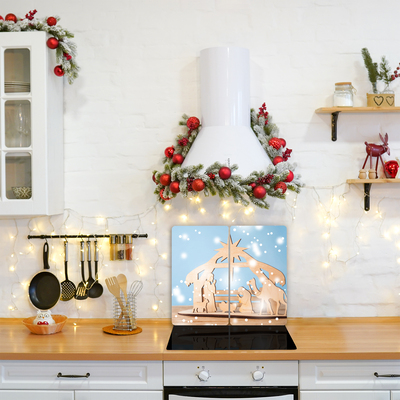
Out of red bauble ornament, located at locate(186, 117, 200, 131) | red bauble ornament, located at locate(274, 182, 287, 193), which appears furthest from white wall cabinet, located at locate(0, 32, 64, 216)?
red bauble ornament, located at locate(274, 182, 287, 193)

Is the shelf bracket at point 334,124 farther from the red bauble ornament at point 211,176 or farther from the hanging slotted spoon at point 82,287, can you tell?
the hanging slotted spoon at point 82,287

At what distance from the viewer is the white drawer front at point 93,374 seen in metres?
1.90

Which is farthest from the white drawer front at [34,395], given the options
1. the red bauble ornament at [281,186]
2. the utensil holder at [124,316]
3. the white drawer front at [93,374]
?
the red bauble ornament at [281,186]

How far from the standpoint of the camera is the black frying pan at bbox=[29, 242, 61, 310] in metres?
2.36

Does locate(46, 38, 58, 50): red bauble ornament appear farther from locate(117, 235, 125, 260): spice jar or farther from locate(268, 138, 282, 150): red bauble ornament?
locate(268, 138, 282, 150): red bauble ornament

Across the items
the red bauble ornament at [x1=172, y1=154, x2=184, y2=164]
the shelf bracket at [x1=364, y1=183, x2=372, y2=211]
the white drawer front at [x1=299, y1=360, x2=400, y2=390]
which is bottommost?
the white drawer front at [x1=299, y1=360, x2=400, y2=390]

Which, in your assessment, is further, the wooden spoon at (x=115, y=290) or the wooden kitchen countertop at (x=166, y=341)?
the wooden spoon at (x=115, y=290)

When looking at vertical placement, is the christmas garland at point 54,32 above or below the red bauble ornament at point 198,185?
above

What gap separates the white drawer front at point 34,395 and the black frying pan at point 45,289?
51 cm

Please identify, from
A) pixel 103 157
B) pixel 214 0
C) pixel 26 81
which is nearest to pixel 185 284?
pixel 103 157

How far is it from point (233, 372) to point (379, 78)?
160cm

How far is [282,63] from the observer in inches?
92.0

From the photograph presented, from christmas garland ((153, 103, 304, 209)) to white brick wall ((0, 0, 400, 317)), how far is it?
13 centimetres

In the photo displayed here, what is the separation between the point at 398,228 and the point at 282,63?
106 cm
